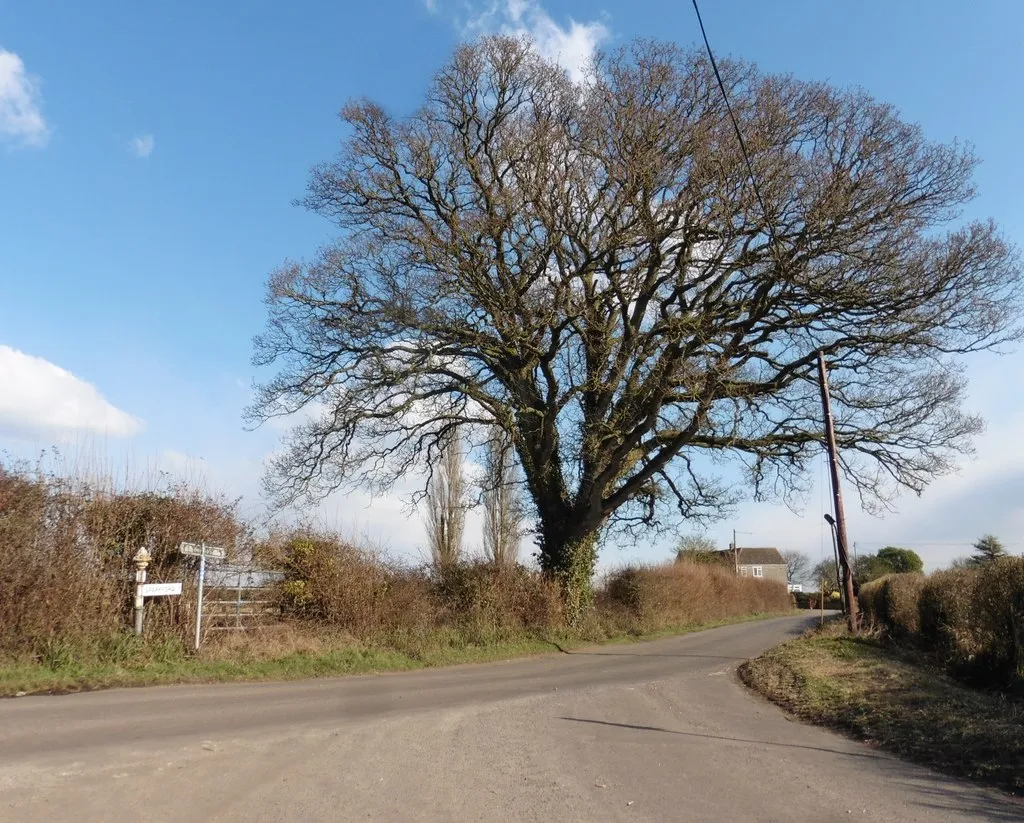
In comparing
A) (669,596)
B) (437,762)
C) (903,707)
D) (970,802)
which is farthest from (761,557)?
(437,762)

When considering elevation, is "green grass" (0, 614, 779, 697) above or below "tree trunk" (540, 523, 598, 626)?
below

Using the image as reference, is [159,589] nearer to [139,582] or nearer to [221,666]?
[139,582]

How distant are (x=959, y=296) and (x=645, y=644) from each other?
1266 cm

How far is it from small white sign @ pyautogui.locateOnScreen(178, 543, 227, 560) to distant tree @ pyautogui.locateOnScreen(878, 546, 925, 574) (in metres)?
65.2

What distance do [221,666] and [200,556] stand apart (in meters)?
2.35

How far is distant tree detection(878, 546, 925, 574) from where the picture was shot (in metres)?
70.0

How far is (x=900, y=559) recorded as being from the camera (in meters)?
72.0

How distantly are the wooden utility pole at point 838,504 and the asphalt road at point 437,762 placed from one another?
917 cm

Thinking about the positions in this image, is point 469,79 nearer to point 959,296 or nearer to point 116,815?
point 959,296

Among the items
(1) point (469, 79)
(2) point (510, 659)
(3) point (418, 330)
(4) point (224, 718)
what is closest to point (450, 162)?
(1) point (469, 79)

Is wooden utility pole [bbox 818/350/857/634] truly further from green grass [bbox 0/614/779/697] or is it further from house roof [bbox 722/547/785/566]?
house roof [bbox 722/547/785/566]

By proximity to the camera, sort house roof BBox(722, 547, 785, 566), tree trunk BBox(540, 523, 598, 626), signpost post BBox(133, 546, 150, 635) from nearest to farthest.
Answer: signpost post BBox(133, 546, 150, 635)
tree trunk BBox(540, 523, 598, 626)
house roof BBox(722, 547, 785, 566)

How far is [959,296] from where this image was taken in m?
19.6

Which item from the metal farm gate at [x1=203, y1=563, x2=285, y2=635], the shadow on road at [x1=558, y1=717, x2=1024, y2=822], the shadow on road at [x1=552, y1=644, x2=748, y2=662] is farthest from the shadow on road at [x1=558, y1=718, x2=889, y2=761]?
the shadow on road at [x1=552, y1=644, x2=748, y2=662]
